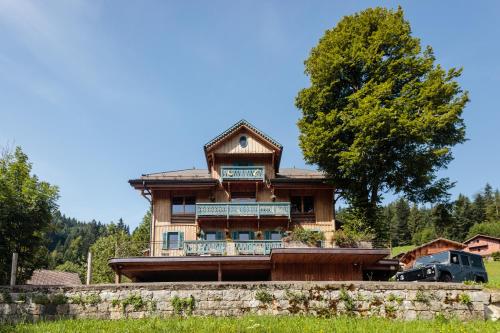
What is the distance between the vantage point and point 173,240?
28.2 metres

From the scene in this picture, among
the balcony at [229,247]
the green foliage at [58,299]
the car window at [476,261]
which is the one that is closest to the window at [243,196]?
the balcony at [229,247]

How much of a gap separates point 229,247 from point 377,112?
434 inches

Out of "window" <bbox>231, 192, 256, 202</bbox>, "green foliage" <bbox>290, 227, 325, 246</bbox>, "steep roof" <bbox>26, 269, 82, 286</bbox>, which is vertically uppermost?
"window" <bbox>231, 192, 256, 202</bbox>

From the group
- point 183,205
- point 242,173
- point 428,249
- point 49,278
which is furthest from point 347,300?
point 428,249

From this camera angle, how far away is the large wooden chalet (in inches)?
969

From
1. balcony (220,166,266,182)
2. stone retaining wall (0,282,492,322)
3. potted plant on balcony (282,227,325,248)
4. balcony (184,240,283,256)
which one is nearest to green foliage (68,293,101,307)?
stone retaining wall (0,282,492,322)

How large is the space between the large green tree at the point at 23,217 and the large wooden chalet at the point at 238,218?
4738 millimetres

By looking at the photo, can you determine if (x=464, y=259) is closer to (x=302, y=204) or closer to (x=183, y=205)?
(x=302, y=204)

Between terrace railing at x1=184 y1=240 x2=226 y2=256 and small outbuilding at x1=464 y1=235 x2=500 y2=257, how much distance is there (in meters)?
53.5

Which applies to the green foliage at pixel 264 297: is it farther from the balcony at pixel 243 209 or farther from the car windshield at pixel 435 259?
the balcony at pixel 243 209

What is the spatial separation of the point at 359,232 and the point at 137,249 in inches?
489

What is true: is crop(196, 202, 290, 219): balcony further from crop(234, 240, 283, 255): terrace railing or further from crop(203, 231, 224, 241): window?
crop(234, 240, 283, 255): terrace railing

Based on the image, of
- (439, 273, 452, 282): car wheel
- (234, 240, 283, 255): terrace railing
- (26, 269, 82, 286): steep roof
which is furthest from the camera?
(26, 269, 82, 286): steep roof

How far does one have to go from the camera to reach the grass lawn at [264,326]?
1146cm
